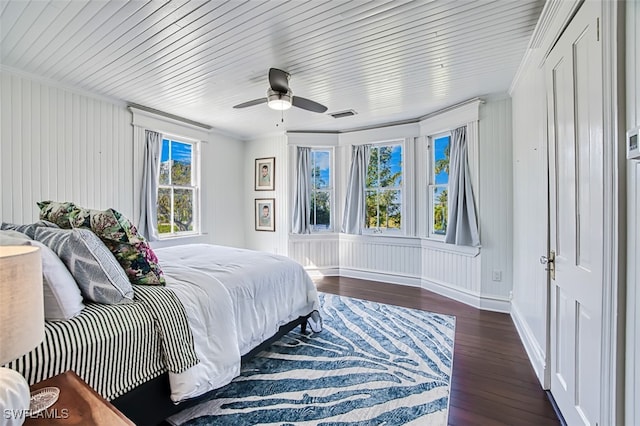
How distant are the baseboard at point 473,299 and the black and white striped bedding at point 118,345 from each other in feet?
10.8

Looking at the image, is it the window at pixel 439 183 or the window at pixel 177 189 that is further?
the window at pixel 177 189

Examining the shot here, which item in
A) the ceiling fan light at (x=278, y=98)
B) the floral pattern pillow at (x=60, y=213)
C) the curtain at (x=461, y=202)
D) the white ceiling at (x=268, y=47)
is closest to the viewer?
the floral pattern pillow at (x=60, y=213)

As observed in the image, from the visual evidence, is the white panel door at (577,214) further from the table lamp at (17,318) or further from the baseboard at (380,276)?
the baseboard at (380,276)

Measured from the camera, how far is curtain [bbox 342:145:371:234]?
16.0ft

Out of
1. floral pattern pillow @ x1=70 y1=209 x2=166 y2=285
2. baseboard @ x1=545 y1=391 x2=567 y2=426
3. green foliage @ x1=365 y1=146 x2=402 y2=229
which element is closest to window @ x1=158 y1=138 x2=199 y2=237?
floral pattern pillow @ x1=70 y1=209 x2=166 y2=285

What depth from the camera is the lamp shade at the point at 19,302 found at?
756mm

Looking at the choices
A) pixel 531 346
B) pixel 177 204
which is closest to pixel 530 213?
pixel 531 346

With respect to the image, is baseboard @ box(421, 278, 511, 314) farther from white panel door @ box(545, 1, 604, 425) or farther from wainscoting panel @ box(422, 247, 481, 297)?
white panel door @ box(545, 1, 604, 425)

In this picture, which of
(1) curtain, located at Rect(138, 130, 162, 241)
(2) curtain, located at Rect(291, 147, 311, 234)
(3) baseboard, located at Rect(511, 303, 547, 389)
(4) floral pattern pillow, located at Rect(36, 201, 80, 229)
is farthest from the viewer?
(2) curtain, located at Rect(291, 147, 311, 234)

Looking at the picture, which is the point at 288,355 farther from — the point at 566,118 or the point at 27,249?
the point at 566,118

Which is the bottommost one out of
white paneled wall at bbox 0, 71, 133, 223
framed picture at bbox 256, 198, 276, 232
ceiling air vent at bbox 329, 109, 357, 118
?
framed picture at bbox 256, 198, 276, 232

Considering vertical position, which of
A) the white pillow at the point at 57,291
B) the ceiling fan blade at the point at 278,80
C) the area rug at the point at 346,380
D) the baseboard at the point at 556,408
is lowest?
the baseboard at the point at 556,408

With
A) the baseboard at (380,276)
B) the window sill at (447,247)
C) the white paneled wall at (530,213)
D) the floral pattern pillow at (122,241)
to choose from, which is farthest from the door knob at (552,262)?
the baseboard at (380,276)

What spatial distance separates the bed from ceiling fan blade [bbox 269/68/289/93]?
59.9 inches
